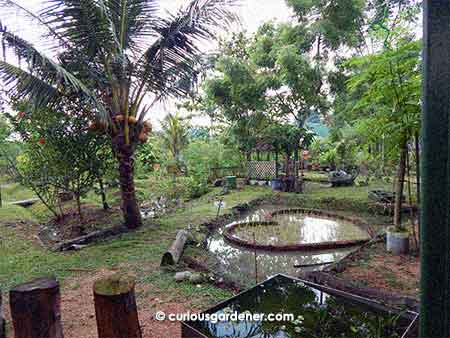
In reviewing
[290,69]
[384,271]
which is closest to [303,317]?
[384,271]

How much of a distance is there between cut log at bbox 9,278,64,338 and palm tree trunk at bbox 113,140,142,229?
13.4ft

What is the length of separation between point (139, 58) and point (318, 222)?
529cm

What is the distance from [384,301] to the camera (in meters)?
2.51

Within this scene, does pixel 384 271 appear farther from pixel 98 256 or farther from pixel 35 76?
pixel 35 76

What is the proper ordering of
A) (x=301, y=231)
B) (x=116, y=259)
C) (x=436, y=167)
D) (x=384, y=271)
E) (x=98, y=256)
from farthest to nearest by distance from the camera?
(x=301, y=231) < (x=98, y=256) < (x=116, y=259) < (x=384, y=271) < (x=436, y=167)

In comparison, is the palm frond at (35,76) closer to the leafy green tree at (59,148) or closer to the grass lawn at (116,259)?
the leafy green tree at (59,148)

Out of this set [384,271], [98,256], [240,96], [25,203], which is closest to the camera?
[384,271]

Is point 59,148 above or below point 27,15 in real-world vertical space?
below

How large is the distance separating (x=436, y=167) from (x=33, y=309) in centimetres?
208

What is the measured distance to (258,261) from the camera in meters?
4.62

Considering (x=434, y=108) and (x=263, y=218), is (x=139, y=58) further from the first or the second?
(x=434, y=108)

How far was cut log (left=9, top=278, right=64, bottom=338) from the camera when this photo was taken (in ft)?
5.34

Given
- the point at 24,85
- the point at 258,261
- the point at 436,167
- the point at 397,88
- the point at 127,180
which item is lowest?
the point at 258,261

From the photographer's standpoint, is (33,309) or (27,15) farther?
(27,15)
